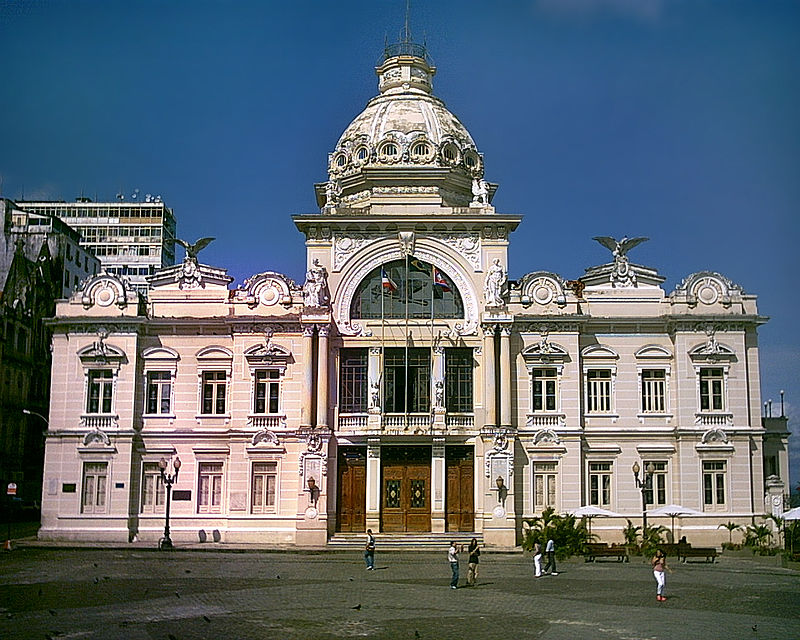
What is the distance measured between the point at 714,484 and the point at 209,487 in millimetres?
24509

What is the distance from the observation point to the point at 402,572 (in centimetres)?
3753

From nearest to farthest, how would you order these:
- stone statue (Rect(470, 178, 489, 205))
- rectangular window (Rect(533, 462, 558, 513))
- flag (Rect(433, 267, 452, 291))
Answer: rectangular window (Rect(533, 462, 558, 513))
flag (Rect(433, 267, 452, 291))
stone statue (Rect(470, 178, 489, 205))

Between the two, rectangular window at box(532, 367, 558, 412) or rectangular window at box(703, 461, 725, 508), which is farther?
rectangular window at box(532, 367, 558, 412)

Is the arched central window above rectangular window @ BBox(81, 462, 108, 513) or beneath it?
above

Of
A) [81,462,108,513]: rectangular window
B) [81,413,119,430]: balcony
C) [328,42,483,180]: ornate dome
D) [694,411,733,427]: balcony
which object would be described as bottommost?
[81,462,108,513]: rectangular window

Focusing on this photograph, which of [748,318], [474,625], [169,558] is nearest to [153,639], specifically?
[474,625]

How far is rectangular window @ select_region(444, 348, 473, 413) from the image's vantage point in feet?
164

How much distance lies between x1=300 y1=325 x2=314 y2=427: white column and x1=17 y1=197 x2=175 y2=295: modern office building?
200 ft

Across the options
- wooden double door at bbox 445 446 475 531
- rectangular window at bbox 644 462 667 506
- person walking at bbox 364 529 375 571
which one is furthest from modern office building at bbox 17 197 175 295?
person walking at bbox 364 529 375 571

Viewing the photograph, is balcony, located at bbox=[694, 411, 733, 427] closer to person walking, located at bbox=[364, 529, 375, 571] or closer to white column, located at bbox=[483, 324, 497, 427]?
white column, located at bbox=[483, 324, 497, 427]

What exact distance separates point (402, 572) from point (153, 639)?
1641 centimetres

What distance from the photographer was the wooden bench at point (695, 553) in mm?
42344

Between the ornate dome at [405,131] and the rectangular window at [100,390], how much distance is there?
16.4 metres

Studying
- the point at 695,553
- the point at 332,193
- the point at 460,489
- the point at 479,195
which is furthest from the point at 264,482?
the point at 695,553
